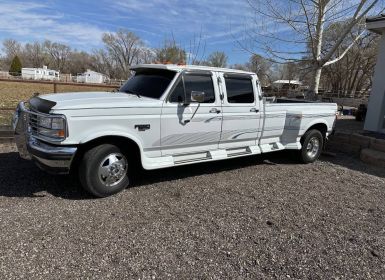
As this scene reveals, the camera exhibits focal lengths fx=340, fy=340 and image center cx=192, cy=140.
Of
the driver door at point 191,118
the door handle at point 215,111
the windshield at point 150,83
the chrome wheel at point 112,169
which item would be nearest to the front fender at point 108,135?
the chrome wheel at point 112,169

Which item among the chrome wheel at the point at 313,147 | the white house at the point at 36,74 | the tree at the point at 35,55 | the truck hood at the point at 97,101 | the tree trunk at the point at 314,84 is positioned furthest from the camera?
the tree at the point at 35,55

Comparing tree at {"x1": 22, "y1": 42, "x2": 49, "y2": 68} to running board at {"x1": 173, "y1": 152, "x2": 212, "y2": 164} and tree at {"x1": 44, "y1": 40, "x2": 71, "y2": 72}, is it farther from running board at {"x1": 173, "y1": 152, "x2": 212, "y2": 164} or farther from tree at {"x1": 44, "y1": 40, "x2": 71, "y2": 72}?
running board at {"x1": 173, "y1": 152, "x2": 212, "y2": 164}

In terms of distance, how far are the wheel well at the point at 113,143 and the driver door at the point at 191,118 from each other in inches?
16.9

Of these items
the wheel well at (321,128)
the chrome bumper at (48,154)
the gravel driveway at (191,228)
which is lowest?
the gravel driveway at (191,228)

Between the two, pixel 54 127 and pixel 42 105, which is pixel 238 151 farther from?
pixel 42 105

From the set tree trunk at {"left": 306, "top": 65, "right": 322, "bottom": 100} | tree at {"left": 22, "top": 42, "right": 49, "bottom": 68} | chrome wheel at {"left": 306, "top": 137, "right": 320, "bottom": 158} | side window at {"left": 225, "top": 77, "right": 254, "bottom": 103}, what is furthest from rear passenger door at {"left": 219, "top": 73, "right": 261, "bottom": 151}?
tree at {"left": 22, "top": 42, "right": 49, "bottom": 68}

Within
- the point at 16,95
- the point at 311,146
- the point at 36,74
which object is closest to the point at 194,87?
the point at 311,146

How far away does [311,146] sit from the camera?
25.8 feet

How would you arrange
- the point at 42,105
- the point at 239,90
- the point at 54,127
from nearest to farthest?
the point at 54,127 < the point at 42,105 < the point at 239,90

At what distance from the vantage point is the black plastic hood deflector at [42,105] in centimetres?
452

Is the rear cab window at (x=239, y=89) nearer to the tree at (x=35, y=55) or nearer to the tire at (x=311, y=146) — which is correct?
the tire at (x=311, y=146)

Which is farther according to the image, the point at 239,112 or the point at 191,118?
the point at 239,112

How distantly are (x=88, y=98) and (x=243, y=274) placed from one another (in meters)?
3.20

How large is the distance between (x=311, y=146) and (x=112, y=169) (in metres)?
4.92
